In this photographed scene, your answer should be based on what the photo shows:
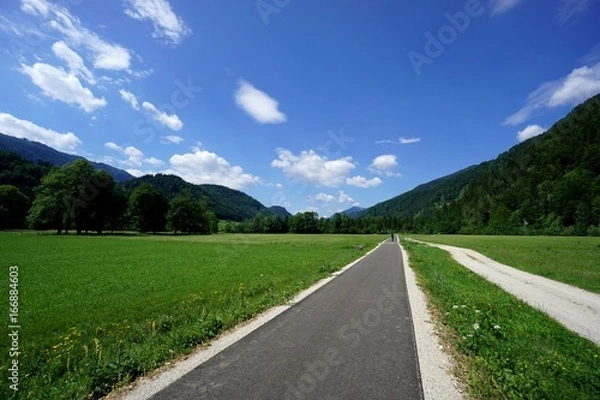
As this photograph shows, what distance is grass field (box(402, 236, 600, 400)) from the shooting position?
5.25 meters

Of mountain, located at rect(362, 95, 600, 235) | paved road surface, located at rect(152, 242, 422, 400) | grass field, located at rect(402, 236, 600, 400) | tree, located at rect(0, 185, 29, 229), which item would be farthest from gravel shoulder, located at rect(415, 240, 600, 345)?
tree, located at rect(0, 185, 29, 229)

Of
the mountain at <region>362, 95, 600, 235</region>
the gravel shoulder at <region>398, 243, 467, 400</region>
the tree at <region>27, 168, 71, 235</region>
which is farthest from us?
the mountain at <region>362, 95, 600, 235</region>

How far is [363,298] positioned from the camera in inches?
499

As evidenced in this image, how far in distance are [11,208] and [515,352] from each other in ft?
409

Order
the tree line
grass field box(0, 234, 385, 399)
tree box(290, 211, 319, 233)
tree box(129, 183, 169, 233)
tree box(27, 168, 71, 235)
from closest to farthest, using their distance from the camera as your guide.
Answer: grass field box(0, 234, 385, 399)
tree box(27, 168, 71, 235)
the tree line
tree box(129, 183, 169, 233)
tree box(290, 211, 319, 233)

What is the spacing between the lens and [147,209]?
96500 mm

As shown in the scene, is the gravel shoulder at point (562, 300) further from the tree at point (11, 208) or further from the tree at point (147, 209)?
the tree at point (11, 208)

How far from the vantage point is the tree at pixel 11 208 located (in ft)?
282

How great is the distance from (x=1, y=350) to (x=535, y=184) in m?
187

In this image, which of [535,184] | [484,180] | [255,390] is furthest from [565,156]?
[255,390]

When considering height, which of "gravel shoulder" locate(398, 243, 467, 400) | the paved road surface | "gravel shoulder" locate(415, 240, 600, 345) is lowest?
"gravel shoulder" locate(415, 240, 600, 345)

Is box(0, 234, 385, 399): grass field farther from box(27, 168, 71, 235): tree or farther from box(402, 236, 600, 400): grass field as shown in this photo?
box(27, 168, 71, 235): tree

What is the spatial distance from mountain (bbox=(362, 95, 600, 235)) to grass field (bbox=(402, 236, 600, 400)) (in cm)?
10947

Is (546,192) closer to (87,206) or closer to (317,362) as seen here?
(317,362)
